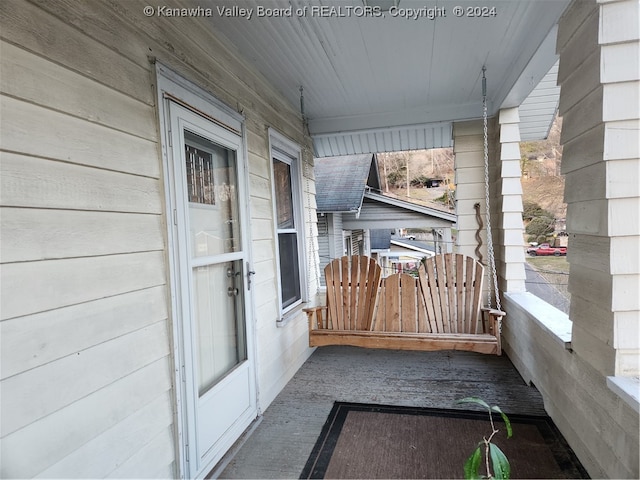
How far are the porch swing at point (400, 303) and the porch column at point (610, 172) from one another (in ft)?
4.06

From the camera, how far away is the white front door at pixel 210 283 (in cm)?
164

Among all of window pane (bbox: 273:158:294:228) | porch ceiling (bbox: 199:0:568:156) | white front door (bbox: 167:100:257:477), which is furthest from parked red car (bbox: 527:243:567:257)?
white front door (bbox: 167:100:257:477)

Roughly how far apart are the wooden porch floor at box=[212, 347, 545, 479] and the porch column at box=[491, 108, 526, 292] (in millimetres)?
847

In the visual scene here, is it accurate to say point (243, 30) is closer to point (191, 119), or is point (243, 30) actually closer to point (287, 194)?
point (191, 119)

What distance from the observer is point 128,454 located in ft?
4.29

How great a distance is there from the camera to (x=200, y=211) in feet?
6.22

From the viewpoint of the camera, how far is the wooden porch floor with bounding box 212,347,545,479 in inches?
78.5

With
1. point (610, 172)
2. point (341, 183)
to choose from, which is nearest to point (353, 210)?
point (341, 183)

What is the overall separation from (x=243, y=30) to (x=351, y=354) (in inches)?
119

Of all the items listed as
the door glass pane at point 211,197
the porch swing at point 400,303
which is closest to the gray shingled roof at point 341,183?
the porch swing at point 400,303

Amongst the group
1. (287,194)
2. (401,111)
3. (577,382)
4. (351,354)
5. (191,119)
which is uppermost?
(401,111)

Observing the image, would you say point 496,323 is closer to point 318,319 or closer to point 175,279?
point 318,319

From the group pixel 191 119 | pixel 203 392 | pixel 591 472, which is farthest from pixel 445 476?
pixel 191 119

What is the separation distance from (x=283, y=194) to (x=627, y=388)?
8.84ft
